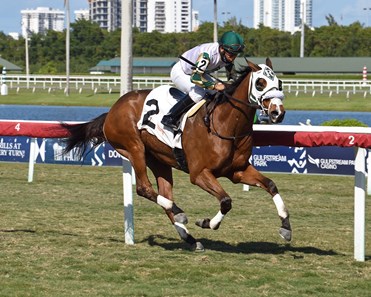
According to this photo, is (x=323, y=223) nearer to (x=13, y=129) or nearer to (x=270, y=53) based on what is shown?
(x=13, y=129)

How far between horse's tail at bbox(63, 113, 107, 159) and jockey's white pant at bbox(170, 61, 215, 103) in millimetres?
1008

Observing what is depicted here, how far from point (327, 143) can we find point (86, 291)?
8.40 feet

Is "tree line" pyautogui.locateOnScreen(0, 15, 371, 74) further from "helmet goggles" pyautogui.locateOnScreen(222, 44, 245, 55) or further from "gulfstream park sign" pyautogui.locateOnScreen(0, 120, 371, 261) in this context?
"helmet goggles" pyautogui.locateOnScreen(222, 44, 245, 55)

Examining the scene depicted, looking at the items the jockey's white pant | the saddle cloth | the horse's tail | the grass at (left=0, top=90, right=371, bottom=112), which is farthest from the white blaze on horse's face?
the grass at (left=0, top=90, right=371, bottom=112)

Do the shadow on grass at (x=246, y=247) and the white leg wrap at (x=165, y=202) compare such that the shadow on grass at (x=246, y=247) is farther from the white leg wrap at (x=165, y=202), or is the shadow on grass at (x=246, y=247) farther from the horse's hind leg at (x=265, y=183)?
the horse's hind leg at (x=265, y=183)

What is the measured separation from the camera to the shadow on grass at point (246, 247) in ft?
25.8

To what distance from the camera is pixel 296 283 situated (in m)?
6.39

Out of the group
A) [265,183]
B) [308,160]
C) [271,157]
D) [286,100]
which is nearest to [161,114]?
[265,183]

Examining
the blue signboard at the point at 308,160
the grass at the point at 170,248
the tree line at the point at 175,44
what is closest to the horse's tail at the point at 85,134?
the grass at the point at 170,248

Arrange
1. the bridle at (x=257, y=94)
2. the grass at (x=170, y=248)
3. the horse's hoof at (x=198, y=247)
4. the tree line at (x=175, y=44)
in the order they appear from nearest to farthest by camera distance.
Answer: the grass at (x=170, y=248), the bridle at (x=257, y=94), the horse's hoof at (x=198, y=247), the tree line at (x=175, y=44)

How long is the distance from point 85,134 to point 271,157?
5442 mm

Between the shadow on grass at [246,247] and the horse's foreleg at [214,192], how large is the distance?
1.64 feet

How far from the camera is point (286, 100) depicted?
4444 cm

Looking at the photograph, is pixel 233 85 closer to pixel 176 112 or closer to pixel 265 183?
pixel 176 112
